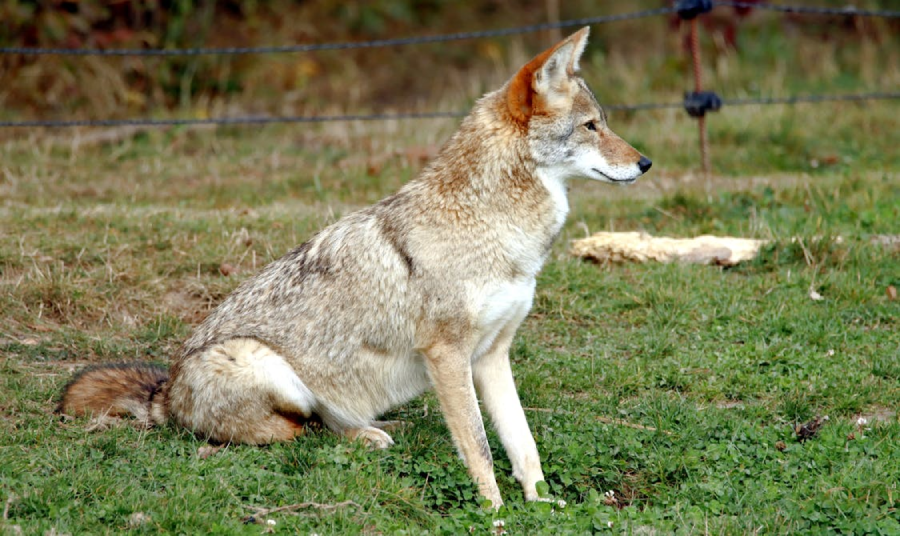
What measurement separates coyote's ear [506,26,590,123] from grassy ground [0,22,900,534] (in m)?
1.78

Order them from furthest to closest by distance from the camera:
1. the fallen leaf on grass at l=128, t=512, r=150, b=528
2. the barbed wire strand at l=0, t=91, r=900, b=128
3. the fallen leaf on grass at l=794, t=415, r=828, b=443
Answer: the barbed wire strand at l=0, t=91, r=900, b=128 → the fallen leaf on grass at l=794, t=415, r=828, b=443 → the fallen leaf on grass at l=128, t=512, r=150, b=528

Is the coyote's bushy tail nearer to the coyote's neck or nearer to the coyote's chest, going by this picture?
the coyote's chest

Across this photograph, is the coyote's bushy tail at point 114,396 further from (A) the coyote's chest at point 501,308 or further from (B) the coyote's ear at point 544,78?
(B) the coyote's ear at point 544,78

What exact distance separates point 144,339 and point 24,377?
94cm

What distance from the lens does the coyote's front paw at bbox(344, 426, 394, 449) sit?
17.3 ft

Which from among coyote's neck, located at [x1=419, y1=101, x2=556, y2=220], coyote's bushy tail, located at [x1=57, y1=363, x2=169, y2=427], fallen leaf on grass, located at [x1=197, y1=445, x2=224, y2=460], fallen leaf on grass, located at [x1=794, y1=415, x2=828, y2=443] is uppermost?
coyote's neck, located at [x1=419, y1=101, x2=556, y2=220]

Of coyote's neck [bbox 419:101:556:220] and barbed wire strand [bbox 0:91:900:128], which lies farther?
barbed wire strand [bbox 0:91:900:128]

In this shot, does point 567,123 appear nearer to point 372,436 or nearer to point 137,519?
point 372,436

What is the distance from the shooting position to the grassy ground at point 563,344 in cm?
466

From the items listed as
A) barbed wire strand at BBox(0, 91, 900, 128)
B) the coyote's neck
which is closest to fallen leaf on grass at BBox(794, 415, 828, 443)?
the coyote's neck

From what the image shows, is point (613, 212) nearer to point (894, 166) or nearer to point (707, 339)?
point (707, 339)

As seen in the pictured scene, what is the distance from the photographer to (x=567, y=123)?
17.1ft

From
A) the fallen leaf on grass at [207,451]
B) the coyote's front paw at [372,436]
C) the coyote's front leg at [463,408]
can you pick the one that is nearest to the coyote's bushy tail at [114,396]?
the fallen leaf on grass at [207,451]

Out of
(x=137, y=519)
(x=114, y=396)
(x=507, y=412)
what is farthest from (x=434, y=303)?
(x=114, y=396)
